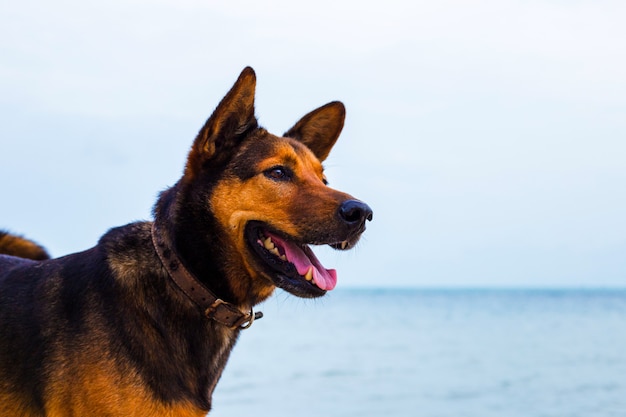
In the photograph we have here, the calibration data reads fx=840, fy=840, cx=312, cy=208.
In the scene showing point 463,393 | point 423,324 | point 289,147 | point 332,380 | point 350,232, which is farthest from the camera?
point 423,324

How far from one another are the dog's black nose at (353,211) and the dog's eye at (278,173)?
1.25ft

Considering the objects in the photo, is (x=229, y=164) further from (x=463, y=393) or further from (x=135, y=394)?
(x=463, y=393)

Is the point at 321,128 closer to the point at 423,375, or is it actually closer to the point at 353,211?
the point at 353,211

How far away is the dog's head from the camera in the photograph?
4.15m

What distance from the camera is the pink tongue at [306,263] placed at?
4.17 metres

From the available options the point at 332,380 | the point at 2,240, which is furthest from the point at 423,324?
the point at 2,240

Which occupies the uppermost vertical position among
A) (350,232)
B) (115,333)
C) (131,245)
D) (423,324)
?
(350,232)

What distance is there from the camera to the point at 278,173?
14.3 feet

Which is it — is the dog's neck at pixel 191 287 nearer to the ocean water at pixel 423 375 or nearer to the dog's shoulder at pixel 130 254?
the dog's shoulder at pixel 130 254

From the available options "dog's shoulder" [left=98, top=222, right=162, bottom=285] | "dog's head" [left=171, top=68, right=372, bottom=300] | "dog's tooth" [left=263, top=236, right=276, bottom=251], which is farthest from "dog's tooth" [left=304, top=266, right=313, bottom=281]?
"dog's shoulder" [left=98, top=222, right=162, bottom=285]

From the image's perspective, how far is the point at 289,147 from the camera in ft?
14.9

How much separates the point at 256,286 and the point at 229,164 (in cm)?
64

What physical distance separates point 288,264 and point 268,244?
0.46 ft

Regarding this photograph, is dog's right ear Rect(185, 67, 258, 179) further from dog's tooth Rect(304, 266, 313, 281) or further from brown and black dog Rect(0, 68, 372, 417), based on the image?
dog's tooth Rect(304, 266, 313, 281)
